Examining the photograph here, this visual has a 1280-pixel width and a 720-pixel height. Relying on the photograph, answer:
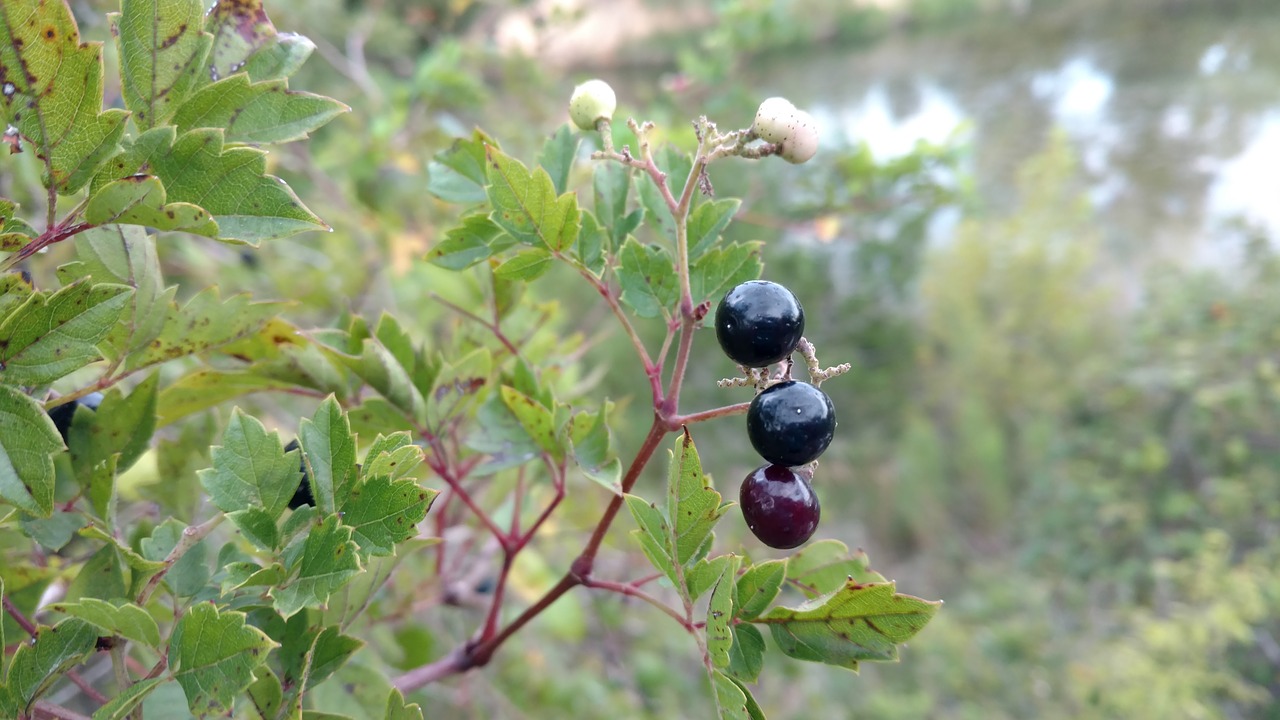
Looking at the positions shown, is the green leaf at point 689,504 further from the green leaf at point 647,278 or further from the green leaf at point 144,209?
the green leaf at point 144,209

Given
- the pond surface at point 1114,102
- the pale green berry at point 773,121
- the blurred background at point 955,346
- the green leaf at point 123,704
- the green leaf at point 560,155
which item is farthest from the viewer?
the pond surface at point 1114,102

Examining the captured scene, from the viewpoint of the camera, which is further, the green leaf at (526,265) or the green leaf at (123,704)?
the green leaf at (526,265)

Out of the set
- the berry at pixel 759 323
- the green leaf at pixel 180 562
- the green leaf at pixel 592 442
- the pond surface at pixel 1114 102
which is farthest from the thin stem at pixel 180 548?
the pond surface at pixel 1114 102

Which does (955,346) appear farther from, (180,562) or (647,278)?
(180,562)

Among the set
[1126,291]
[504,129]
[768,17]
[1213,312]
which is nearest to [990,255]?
[1126,291]

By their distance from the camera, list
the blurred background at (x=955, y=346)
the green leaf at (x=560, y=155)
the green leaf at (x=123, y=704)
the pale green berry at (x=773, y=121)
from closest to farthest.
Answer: the green leaf at (x=123, y=704)
the pale green berry at (x=773, y=121)
the green leaf at (x=560, y=155)
the blurred background at (x=955, y=346)

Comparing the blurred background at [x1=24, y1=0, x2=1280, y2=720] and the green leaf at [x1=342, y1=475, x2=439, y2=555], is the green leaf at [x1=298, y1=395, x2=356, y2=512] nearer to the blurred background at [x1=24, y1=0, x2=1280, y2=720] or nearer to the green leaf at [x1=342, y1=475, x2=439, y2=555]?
the green leaf at [x1=342, y1=475, x2=439, y2=555]
